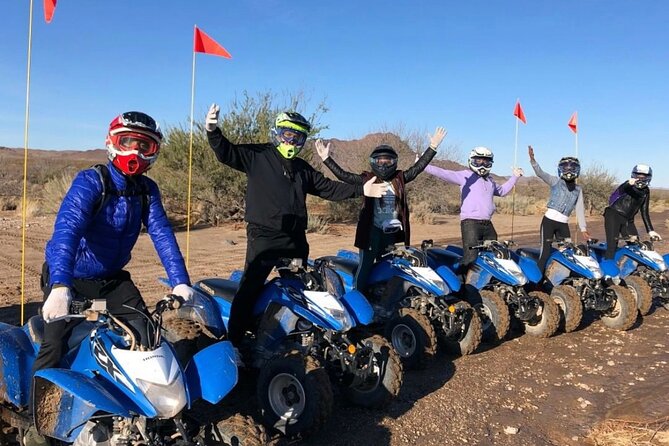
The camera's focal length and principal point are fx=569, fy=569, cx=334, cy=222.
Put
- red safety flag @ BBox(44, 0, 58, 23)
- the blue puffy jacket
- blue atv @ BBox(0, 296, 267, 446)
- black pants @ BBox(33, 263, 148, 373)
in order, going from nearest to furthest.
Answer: blue atv @ BBox(0, 296, 267, 446)
the blue puffy jacket
black pants @ BBox(33, 263, 148, 373)
red safety flag @ BBox(44, 0, 58, 23)

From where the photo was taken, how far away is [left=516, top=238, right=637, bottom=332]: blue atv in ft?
24.1

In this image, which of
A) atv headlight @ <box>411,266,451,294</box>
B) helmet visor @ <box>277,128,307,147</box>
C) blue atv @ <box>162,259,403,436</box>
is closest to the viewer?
blue atv @ <box>162,259,403,436</box>

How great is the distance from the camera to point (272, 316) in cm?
450

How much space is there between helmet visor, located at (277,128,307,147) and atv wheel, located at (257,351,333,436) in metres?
1.72

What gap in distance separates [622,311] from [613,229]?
177cm

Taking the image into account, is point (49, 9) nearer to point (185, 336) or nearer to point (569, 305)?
point (185, 336)

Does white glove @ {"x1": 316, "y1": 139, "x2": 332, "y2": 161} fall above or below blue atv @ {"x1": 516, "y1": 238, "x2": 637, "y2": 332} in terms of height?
above

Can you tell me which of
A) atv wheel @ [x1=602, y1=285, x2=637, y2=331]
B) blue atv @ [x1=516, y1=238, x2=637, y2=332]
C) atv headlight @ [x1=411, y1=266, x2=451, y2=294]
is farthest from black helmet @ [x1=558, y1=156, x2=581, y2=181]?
atv headlight @ [x1=411, y1=266, x2=451, y2=294]

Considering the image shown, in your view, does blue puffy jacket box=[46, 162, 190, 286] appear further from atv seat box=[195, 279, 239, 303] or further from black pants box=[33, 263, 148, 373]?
atv seat box=[195, 279, 239, 303]

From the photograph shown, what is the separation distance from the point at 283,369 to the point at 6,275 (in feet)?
24.7

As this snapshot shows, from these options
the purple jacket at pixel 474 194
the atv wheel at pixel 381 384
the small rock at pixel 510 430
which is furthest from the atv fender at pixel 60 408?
the purple jacket at pixel 474 194

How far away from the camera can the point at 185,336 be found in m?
4.40

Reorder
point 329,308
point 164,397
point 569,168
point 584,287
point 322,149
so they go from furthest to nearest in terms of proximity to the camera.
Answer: point 569,168 < point 584,287 < point 322,149 < point 329,308 < point 164,397

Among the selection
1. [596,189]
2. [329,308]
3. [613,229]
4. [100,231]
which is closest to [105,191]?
[100,231]
